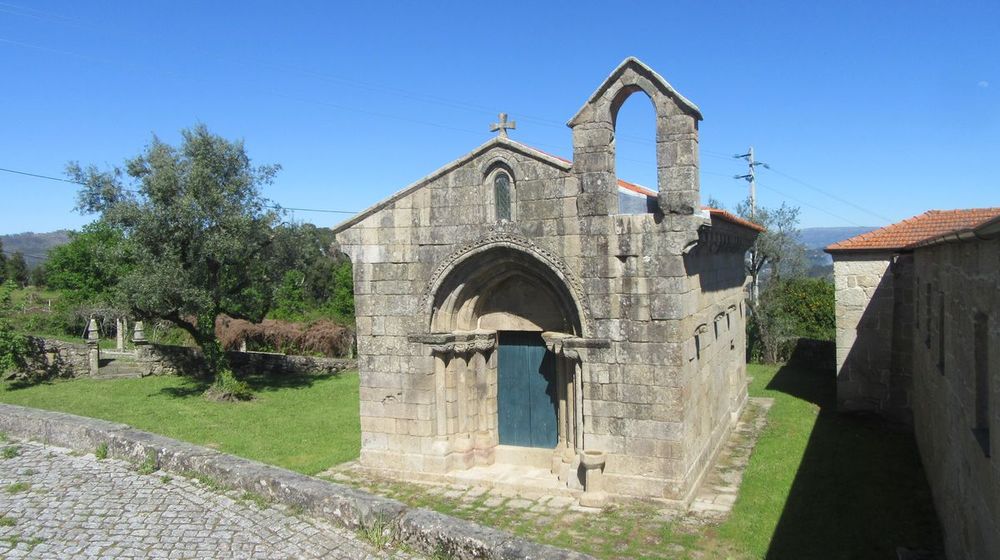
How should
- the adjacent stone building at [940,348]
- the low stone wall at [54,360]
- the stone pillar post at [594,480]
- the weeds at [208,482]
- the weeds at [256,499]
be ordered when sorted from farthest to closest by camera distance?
the low stone wall at [54,360], the stone pillar post at [594,480], the weeds at [208,482], the weeds at [256,499], the adjacent stone building at [940,348]

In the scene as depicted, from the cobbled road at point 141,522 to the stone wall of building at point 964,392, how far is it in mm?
4650

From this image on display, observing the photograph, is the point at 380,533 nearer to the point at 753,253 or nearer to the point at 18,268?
the point at 753,253

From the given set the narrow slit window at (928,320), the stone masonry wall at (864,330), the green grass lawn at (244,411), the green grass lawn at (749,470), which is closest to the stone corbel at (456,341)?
the green grass lawn at (749,470)

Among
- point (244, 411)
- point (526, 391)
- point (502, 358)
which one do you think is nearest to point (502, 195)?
point (502, 358)

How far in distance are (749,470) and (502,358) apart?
4.33 m

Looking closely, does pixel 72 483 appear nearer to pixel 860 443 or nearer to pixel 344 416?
pixel 344 416

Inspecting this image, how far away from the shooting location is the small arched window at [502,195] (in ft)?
34.4

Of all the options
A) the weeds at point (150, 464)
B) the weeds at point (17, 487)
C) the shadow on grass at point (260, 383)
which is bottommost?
the shadow on grass at point (260, 383)

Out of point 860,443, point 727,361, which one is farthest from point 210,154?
point 860,443

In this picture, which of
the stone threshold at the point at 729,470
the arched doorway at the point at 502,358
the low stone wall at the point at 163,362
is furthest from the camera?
the low stone wall at the point at 163,362

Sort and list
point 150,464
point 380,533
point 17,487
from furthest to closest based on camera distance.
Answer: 1. point 150,464
2. point 17,487
3. point 380,533

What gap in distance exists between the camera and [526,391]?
11.4 meters

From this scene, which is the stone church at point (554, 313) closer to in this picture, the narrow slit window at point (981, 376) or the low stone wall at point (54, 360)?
the narrow slit window at point (981, 376)

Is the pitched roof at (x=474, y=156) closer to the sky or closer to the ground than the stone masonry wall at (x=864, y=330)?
closer to the sky
